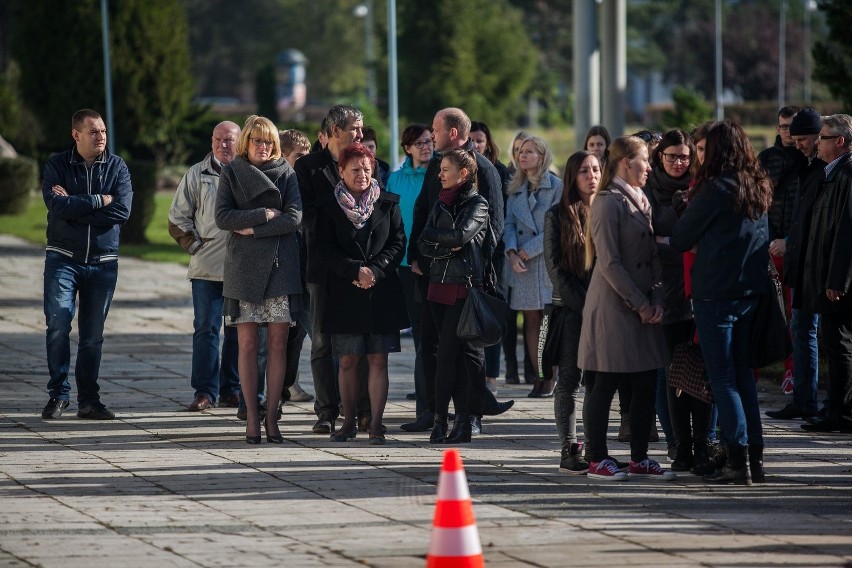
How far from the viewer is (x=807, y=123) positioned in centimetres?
992

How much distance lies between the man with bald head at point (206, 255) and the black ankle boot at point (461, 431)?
6.97 feet

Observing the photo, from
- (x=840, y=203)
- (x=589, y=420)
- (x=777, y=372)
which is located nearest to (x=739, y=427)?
(x=589, y=420)

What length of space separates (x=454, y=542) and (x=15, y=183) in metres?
27.5

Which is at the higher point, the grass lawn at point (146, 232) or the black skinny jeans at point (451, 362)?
the grass lawn at point (146, 232)

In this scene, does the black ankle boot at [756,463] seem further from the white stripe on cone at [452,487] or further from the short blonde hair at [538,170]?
the short blonde hair at [538,170]

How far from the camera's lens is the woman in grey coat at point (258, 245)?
30.2 ft

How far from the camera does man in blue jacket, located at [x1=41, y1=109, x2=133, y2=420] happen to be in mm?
10234

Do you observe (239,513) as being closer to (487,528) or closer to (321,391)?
(487,528)

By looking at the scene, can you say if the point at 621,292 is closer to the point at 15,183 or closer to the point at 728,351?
the point at 728,351

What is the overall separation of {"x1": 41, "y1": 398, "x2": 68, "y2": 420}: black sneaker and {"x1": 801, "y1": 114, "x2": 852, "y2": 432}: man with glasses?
5015mm

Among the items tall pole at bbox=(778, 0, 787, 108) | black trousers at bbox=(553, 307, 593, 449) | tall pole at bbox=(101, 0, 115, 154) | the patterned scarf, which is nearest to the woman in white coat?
the patterned scarf

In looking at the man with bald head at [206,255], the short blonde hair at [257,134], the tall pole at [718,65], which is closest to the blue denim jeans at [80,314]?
the man with bald head at [206,255]

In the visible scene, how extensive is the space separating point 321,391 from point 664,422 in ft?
7.47

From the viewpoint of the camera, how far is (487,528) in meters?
6.86
